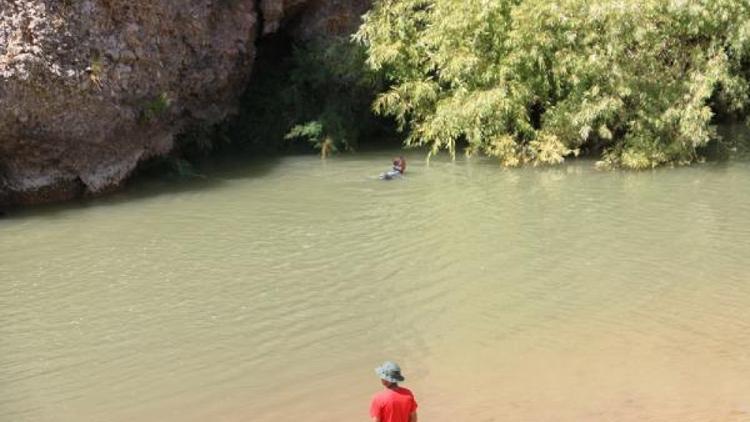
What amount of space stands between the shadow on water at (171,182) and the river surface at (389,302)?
13.9 inches

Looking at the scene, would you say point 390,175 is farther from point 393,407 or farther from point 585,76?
point 393,407

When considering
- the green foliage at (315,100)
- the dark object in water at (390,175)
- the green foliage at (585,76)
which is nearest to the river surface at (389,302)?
the dark object in water at (390,175)

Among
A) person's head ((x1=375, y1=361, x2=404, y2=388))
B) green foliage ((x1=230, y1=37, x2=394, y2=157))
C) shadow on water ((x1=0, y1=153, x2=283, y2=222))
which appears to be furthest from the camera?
green foliage ((x1=230, y1=37, x2=394, y2=157))

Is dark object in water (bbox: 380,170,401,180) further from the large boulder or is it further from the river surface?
the large boulder

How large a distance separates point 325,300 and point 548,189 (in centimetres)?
754

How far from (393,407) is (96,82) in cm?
1411

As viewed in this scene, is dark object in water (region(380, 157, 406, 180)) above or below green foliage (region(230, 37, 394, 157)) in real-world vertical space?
below

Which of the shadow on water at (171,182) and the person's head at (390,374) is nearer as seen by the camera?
the person's head at (390,374)

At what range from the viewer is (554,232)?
566 inches

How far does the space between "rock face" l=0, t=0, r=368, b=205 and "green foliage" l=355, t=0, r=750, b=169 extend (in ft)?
18.6

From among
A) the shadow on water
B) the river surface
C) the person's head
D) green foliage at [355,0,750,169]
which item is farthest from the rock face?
the person's head

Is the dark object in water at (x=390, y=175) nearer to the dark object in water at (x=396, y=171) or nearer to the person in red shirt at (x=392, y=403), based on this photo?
the dark object in water at (x=396, y=171)

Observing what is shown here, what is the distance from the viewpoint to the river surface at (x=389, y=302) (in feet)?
28.9

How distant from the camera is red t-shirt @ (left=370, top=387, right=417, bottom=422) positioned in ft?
21.8
